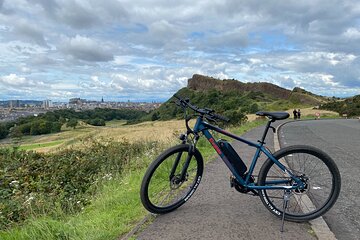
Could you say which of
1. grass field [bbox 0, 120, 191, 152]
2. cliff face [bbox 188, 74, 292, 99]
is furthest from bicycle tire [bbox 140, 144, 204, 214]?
cliff face [bbox 188, 74, 292, 99]

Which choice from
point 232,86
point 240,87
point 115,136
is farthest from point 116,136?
point 232,86

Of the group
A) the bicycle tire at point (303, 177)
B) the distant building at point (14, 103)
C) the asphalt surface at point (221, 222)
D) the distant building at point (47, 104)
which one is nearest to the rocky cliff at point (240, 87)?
the distant building at point (47, 104)

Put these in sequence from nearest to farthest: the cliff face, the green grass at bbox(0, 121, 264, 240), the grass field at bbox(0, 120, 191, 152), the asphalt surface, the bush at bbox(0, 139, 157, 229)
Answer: the green grass at bbox(0, 121, 264, 240), the asphalt surface, the bush at bbox(0, 139, 157, 229), the grass field at bbox(0, 120, 191, 152), the cliff face

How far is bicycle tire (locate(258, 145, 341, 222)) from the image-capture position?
14.1 ft

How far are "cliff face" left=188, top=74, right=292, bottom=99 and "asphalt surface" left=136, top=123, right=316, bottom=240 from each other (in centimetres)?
14248

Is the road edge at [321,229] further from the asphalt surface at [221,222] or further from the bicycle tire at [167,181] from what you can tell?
the bicycle tire at [167,181]

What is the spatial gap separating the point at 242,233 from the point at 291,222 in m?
Result: 0.84

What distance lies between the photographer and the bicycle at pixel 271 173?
4324 millimetres

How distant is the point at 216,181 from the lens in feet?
21.0

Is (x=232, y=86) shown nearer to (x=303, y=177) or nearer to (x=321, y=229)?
(x=303, y=177)

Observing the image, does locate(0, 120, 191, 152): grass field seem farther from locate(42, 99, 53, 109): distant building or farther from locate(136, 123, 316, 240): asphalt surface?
locate(42, 99, 53, 109): distant building

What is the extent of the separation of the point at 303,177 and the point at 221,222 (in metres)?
1.21

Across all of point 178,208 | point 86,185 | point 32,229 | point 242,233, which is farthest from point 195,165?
point 86,185

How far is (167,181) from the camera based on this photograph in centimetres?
487
